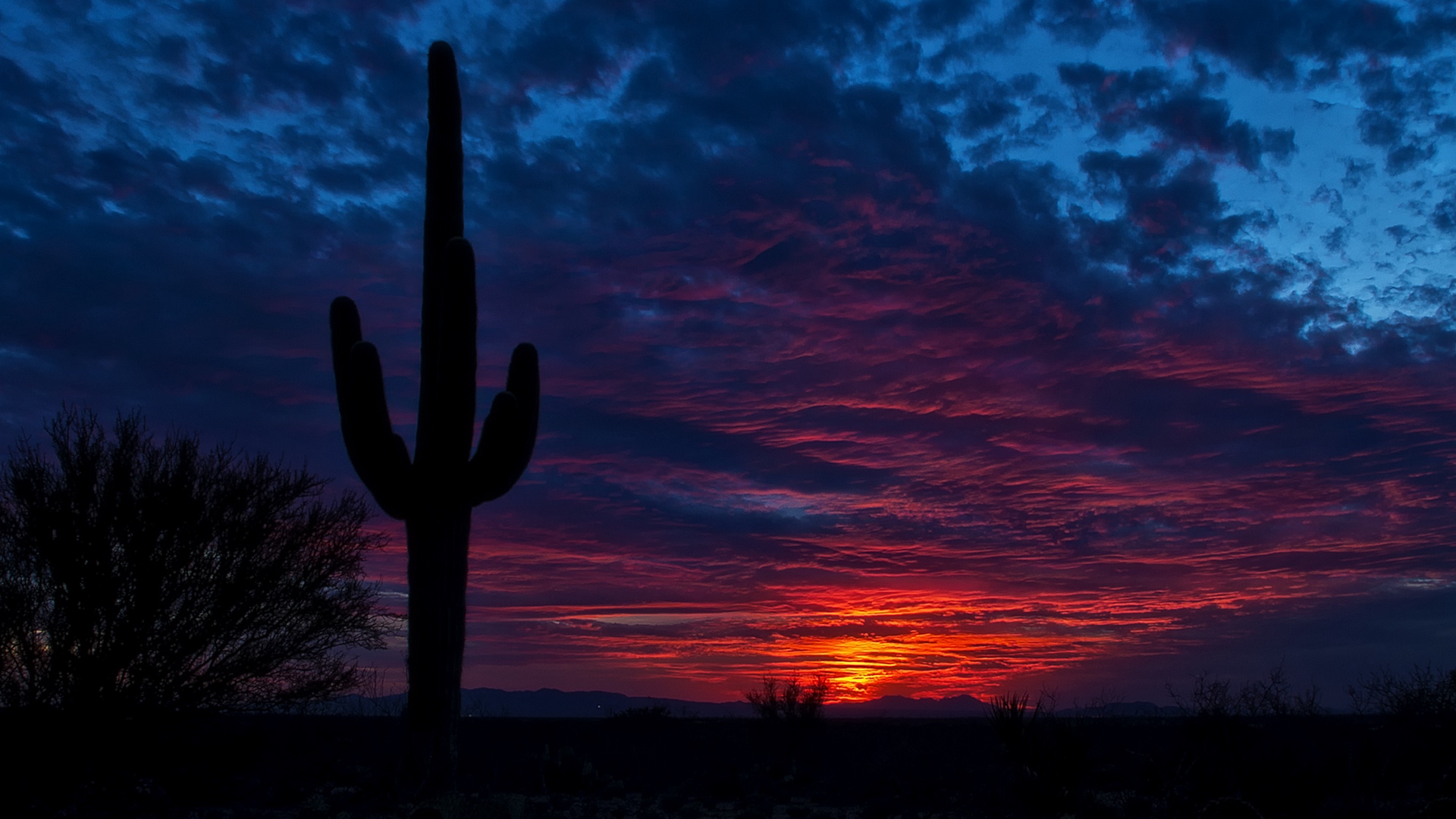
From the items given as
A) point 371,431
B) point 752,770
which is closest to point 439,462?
point 371,431

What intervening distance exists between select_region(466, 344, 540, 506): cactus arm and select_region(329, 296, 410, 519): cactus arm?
770 millimetres

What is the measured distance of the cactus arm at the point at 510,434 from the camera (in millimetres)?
10977

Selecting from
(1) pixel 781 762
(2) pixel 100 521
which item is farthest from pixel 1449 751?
(2) pixel 100 521

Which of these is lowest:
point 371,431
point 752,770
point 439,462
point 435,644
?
point 752,770

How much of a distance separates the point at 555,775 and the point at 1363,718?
1909 centimetres

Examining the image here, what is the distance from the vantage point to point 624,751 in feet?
83.0

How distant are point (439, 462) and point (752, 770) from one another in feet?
47.5

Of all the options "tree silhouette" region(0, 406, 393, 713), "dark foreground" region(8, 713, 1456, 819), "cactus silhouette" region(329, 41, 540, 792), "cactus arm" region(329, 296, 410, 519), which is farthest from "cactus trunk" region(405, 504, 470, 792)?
"tree silhouette" region(0, 406, 393, 713)

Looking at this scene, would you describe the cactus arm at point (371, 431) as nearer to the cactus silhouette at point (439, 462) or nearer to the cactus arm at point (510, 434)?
the cactus silhouette at point (439, 462)

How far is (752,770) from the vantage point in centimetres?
2302

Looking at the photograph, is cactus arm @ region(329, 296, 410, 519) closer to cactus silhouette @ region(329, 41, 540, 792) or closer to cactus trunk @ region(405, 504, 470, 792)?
cactus silhouette @ region(329, 41, 540, 792)

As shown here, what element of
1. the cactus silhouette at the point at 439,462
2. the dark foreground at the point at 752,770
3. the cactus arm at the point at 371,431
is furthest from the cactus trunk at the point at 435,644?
the dark foreground at the point at 752,770

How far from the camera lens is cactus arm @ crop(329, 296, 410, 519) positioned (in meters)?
10.6

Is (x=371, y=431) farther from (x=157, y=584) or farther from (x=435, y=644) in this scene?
(x=157, y=584)
